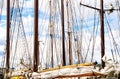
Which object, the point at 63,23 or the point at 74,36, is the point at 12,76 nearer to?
the point at 63,23

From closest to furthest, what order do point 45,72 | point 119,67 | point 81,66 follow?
point 119,67
point 81,66
point 45,72

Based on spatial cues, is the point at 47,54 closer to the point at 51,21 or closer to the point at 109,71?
the point at 51,21

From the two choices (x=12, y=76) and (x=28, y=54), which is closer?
(x=12, y=76)

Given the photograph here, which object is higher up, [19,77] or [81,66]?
[81,66]

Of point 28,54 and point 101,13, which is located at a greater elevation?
point 101,13

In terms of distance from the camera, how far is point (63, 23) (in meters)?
43.6

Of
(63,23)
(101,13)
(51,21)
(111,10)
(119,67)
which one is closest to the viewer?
(119,67)

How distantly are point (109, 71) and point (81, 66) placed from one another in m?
2.12

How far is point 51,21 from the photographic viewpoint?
4731cm

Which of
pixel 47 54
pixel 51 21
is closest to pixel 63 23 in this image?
pixel 51 21

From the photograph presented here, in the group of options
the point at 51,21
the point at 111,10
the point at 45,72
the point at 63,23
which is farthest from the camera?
the point at 51,21

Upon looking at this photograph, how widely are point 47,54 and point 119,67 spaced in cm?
2929

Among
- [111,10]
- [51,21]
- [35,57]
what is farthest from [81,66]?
[51,21]

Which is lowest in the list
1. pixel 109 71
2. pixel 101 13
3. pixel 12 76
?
pixel 12 76
